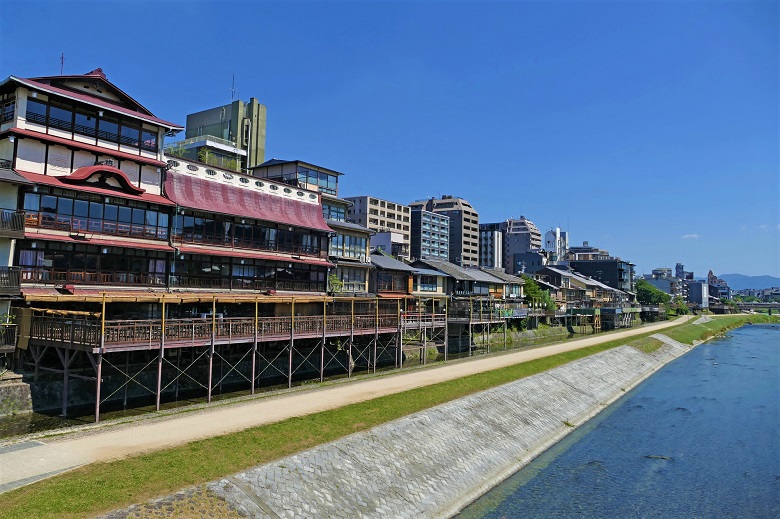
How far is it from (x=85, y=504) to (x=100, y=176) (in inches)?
1093

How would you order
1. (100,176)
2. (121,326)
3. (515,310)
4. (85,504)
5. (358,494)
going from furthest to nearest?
(515,310) < (100,176) < (121,326) < (358,494) < (85,504)

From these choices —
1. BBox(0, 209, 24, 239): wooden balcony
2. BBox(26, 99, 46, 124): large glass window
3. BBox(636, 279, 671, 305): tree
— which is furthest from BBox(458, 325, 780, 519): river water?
BBox(636, 279, 671, 305): tree

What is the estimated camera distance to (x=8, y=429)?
25.2 metres

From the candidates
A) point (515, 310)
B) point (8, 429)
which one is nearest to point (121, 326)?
point (8, 429)

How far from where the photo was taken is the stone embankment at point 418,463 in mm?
16844

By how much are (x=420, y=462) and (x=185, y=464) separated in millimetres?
9452

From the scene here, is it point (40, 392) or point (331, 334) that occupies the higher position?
point (331, 334)

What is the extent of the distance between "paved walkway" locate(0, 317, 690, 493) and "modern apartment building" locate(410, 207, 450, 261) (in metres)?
124

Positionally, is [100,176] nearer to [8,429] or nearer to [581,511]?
[8,429]

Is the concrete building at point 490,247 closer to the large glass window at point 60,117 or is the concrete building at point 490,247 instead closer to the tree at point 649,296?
the tree at point 649,296

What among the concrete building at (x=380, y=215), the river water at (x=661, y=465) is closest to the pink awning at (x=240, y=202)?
the river water at (x=661, y=465)

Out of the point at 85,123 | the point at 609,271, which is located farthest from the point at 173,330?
the point at 609,271

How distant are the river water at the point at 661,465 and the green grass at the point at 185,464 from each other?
655 cm

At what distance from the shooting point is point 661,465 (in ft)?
90.1
